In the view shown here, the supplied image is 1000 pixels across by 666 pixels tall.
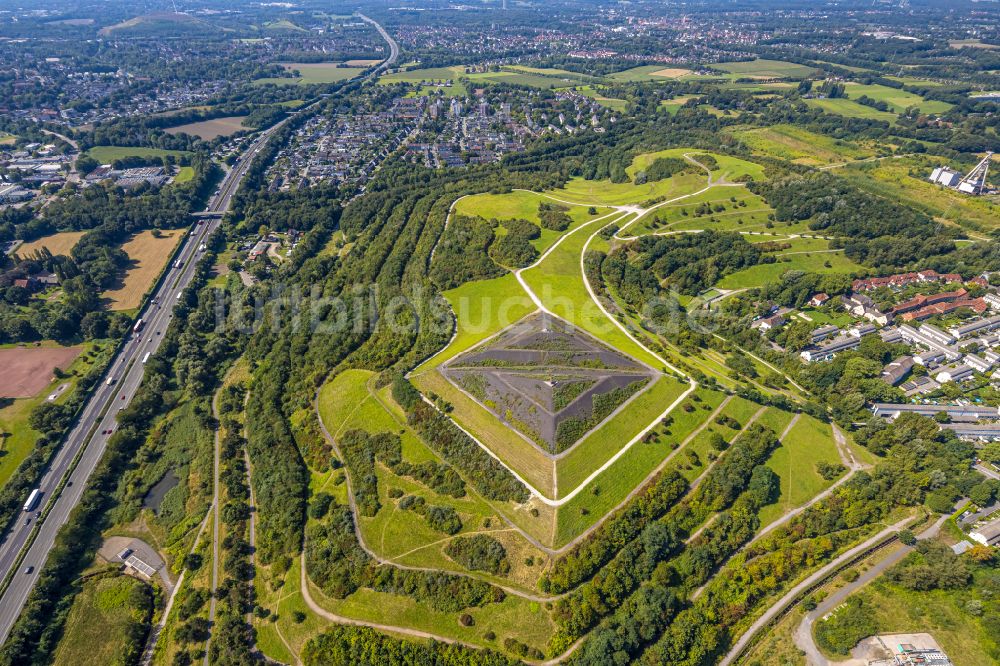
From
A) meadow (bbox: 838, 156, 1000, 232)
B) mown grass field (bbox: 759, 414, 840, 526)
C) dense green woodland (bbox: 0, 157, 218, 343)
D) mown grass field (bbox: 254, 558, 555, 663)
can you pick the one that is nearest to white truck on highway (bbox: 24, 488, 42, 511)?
dense green woodland (bbox: 0, 157, 218, 343)

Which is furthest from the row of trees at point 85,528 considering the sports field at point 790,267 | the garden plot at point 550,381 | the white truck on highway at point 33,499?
the sports field at point 790,267

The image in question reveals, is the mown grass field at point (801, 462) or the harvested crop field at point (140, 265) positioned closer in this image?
the mown grass field at point (801, 462)

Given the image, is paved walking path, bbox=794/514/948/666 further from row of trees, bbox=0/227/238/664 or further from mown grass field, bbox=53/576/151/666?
row of trees, bbox=0/227/238/664

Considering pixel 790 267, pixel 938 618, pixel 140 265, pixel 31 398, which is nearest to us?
pixel 938 618

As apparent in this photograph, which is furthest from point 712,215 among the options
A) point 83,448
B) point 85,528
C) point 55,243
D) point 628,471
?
point 55,243

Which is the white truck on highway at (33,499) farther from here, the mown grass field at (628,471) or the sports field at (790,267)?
the sports field at (790,267)

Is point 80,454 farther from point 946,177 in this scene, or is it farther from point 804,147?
point 946,177

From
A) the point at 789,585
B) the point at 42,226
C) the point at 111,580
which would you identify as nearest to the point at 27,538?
the point at 111,580
